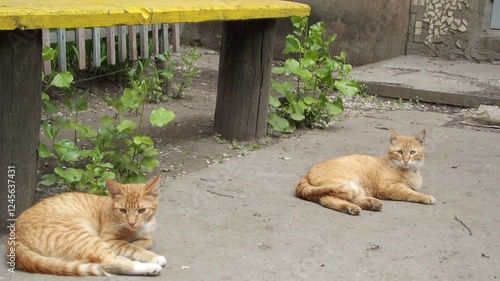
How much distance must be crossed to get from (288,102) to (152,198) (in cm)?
344

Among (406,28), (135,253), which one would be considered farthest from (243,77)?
(406,28)

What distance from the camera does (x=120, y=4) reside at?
4711 millimetres

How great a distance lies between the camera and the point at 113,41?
728 centimetres

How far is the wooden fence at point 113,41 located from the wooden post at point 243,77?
139 cm

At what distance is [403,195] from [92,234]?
2.26 m

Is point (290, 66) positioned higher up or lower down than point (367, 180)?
higher up

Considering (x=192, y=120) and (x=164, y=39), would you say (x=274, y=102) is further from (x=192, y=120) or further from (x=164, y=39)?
(x=164, y=39)

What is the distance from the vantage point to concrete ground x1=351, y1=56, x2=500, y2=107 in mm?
8562

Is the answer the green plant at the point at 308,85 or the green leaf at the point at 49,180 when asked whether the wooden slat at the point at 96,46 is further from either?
the green leaf at the point at 49,180

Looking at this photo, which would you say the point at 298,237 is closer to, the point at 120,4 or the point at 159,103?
the point at 120,4

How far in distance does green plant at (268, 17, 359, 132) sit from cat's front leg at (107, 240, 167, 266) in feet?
10.4

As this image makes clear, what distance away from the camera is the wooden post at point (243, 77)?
21.0ft

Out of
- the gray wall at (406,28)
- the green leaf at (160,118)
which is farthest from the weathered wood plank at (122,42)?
the gray wall at (406,28)

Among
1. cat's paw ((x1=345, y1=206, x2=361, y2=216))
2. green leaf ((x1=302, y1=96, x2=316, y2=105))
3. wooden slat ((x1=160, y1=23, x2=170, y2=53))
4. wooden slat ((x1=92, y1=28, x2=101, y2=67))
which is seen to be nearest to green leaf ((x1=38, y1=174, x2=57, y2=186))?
cat's paw ((x1=345, y1=206, x2=361, y2=216))
